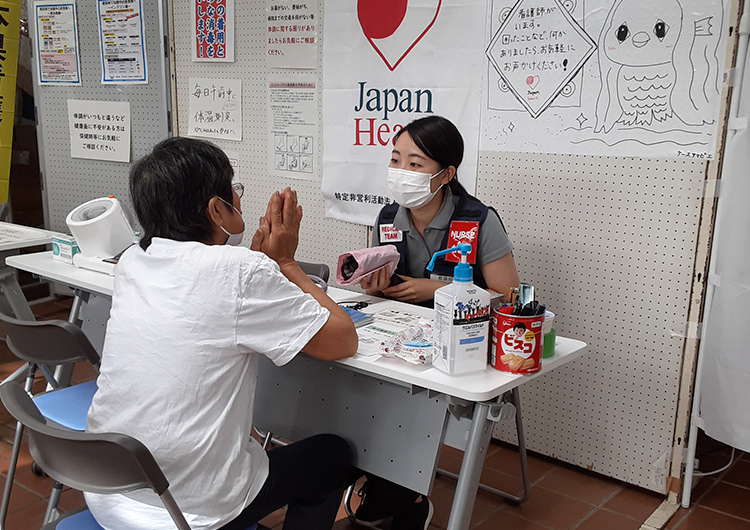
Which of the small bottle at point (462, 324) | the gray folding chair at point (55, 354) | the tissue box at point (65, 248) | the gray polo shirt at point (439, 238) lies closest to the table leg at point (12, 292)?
the tissue box at point (65, 248)

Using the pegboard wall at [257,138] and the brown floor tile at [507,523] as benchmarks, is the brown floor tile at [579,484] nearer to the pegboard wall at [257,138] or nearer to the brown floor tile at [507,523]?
the brown floor tile at [507,523]

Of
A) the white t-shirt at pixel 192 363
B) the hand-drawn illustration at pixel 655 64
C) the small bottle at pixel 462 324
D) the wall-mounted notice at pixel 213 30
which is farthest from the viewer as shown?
the wall-mounted notice at pixel 213 30

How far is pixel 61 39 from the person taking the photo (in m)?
4.44

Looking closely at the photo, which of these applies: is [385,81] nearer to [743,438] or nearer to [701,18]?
[701,18]

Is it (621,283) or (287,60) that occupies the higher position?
(287,60)

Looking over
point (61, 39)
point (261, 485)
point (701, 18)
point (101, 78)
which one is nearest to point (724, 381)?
point (701, 18)

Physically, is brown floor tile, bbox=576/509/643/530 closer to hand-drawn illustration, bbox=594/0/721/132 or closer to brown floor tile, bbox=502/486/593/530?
brown floor tile, bbox=502/486/593/530

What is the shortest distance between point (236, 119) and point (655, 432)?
2574 millimetres

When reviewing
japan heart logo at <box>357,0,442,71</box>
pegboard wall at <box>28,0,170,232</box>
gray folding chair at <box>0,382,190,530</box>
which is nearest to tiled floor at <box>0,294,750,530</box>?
gray folding chair at <box>0,382,190,530</box>

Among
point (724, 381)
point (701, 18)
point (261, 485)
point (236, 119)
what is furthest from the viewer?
point (236, 119)

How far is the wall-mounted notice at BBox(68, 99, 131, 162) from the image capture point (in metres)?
4.25

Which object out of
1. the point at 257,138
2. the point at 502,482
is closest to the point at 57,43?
the point at 257,138

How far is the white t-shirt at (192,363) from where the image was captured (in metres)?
1.40

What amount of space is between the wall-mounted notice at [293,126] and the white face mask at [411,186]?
1156mm
